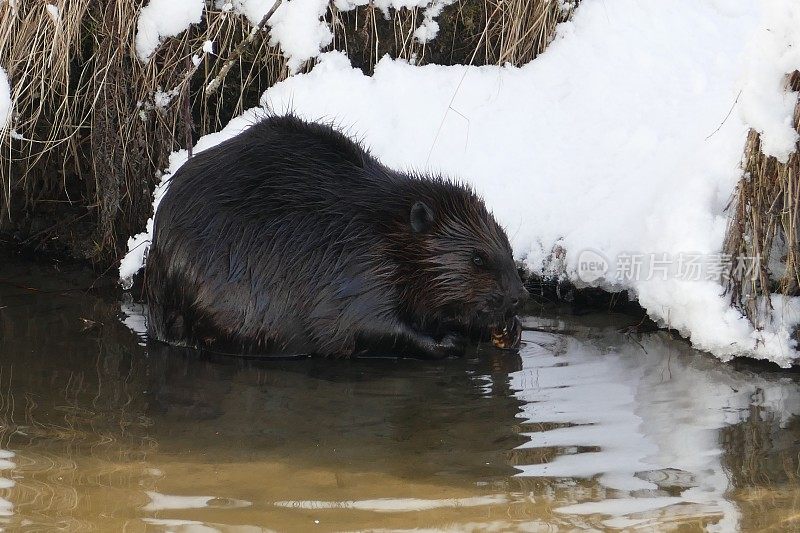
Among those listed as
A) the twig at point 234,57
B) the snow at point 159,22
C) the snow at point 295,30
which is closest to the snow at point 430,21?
the snow at point 295,30

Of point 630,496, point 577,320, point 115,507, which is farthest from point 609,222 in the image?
point 115,507

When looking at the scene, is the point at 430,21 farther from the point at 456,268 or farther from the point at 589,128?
the point at 456,268

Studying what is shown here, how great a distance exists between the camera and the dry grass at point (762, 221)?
405cm

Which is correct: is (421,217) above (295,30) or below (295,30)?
below

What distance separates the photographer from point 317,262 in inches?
182

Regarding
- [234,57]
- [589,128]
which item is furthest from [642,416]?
[234,57]

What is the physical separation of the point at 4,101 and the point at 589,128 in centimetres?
314

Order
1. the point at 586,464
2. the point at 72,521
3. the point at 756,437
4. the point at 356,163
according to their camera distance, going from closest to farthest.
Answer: the point at 72,521
the point at 586,464
the point at 756,437
the point at 356,163

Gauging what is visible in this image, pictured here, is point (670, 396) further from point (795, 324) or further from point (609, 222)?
point (609, 222)

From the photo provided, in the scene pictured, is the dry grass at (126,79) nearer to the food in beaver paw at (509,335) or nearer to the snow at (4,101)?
the snow at (4,101)

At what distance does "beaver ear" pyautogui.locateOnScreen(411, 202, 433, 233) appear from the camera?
15.0 ft

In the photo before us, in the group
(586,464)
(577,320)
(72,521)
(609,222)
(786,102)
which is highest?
(786,102)

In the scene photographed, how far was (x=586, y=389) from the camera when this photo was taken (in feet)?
13.4

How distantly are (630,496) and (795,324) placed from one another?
5.15ft
